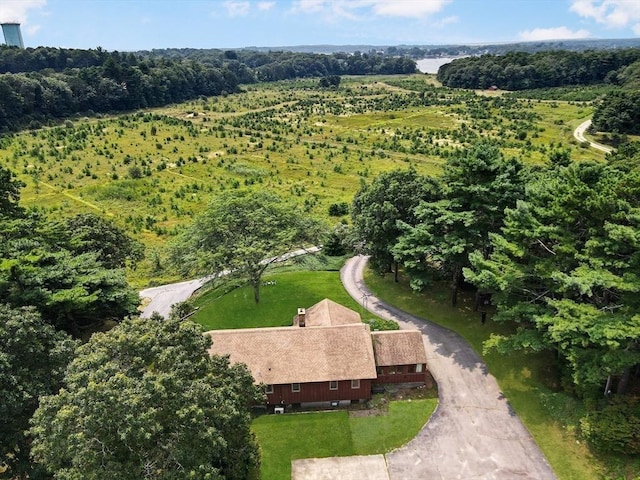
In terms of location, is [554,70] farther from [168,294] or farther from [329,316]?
[329,316]

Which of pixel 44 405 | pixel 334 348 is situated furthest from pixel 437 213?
pixel 44 405

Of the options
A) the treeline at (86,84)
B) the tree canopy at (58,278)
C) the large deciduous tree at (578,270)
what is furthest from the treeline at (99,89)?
the large deciduous tree at (578,270)

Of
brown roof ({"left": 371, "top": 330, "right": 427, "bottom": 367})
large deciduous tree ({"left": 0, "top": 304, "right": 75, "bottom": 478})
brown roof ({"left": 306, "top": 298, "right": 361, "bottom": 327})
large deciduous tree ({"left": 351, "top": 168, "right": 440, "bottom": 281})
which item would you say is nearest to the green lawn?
brown roof ({"left": 306, "top": 298, "right": 361, "bottom": 327})

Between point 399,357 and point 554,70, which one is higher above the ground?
point 554,70

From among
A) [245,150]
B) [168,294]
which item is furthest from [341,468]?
[245,150]

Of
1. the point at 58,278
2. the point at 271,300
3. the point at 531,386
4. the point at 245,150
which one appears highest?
the point at 58,278
